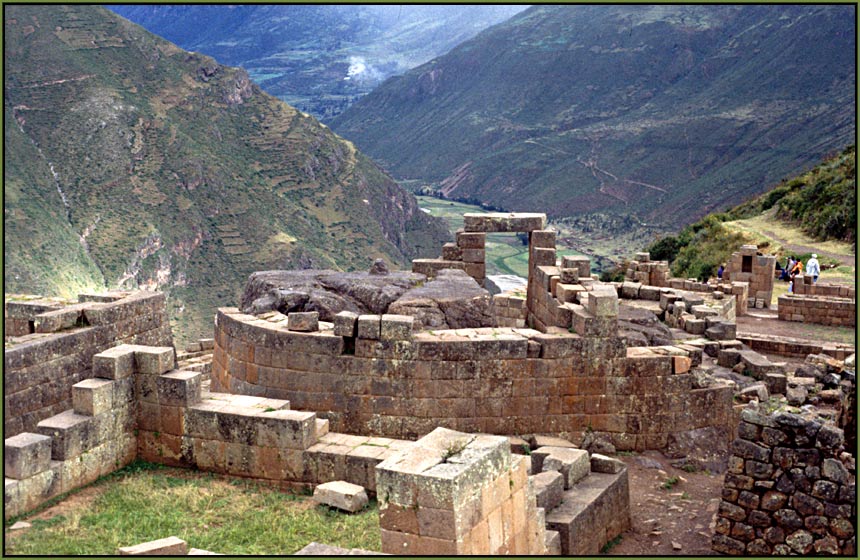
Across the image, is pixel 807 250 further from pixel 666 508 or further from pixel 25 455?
pixel 25 455

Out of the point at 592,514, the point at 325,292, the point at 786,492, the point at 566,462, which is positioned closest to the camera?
the point at 786,492

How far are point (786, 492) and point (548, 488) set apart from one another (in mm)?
2902

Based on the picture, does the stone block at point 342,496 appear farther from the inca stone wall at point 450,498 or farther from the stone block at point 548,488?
the inca stone wall at point 450,498

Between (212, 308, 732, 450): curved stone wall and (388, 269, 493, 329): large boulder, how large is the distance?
2.55 feet

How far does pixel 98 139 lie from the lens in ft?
201

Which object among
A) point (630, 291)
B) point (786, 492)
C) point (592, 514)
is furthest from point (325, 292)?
point (630, 291)

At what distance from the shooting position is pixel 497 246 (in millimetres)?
76438

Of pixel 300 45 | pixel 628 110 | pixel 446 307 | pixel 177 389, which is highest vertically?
pixel 300 45

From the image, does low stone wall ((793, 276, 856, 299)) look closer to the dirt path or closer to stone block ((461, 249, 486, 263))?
the dirt path

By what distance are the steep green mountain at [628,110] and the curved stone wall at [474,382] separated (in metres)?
65.7

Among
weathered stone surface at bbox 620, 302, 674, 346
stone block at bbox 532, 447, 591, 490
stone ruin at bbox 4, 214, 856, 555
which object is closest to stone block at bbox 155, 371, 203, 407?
stone ruin at bbox 4, 214, 856, 555

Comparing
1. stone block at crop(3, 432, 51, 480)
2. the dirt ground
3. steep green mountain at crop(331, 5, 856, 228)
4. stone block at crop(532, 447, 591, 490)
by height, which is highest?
steep green mountain at crop(331, 5, 856, 228)

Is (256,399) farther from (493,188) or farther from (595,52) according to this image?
(595,52)

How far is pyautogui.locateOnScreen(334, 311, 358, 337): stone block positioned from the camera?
47.4 ft
